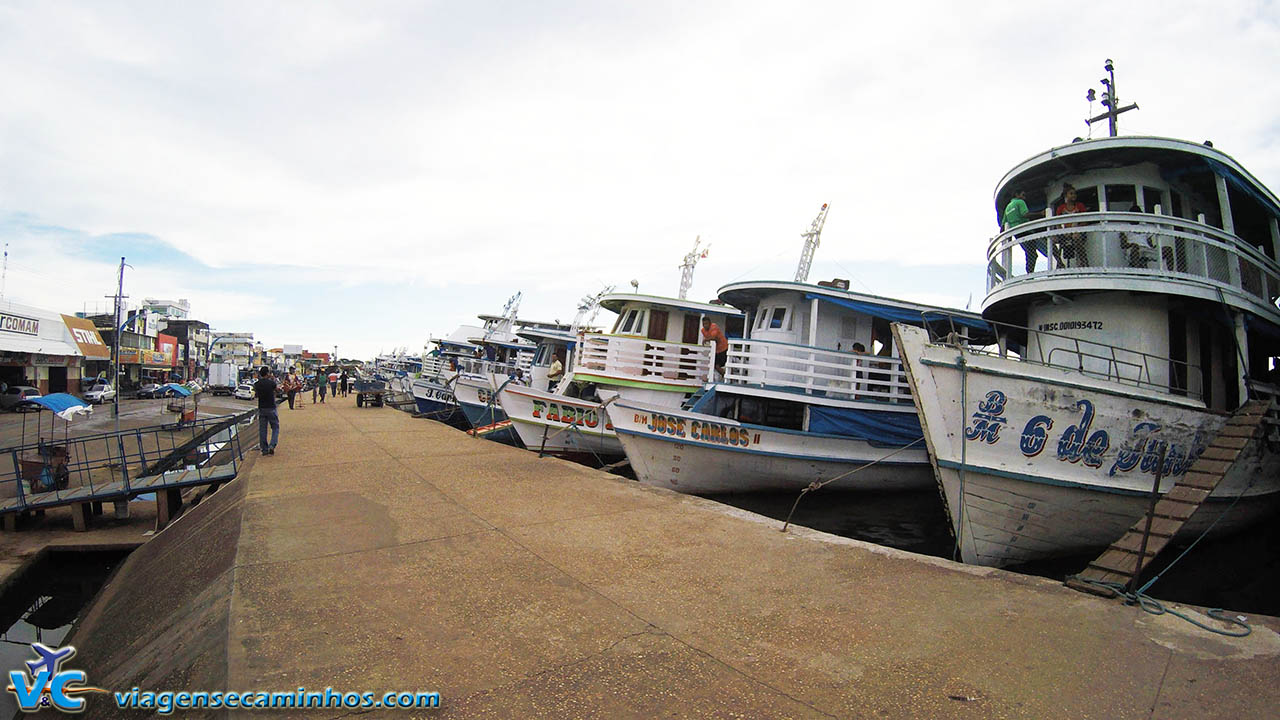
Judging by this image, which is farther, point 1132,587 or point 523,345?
point 523,345

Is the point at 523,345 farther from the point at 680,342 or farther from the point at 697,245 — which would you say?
the point at 680,342

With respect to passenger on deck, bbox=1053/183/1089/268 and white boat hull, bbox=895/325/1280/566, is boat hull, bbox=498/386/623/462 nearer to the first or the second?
white boat hull, bbox=895/325/1280/566

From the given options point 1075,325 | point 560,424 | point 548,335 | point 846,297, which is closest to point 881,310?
point 846,297

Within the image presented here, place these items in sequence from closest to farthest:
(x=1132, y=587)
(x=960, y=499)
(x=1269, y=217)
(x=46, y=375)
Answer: (x=1132, y=587) → (x=960, y=499) → (x=1269, y=217) → (x=46, y=375)

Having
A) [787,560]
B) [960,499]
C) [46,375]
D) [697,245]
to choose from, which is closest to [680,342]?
[697,245]

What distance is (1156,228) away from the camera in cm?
797

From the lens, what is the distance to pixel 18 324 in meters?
28.3

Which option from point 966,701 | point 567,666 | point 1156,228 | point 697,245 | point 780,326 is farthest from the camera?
point 697,245

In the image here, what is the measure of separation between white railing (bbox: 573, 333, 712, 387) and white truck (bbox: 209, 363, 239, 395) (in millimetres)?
46123

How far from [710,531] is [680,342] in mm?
8216

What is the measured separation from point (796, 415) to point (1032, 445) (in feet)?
17.2

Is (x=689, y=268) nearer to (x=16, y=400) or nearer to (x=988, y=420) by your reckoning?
(x=988, y=420)

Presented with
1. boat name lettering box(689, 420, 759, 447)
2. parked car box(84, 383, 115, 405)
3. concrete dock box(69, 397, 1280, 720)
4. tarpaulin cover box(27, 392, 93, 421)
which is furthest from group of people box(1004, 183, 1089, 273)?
parked car box(84, 383, 115, 405)

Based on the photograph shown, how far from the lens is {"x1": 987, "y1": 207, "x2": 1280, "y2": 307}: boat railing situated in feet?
26.0
